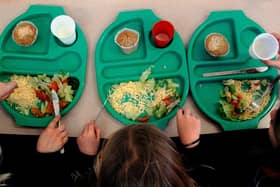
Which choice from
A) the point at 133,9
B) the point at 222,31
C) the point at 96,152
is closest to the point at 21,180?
the point at 96,152

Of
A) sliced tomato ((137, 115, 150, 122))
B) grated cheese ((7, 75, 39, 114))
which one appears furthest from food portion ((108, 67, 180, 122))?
grated cheese ((7, 75, 39, 114))

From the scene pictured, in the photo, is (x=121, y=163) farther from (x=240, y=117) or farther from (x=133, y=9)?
(x=133, y=9)

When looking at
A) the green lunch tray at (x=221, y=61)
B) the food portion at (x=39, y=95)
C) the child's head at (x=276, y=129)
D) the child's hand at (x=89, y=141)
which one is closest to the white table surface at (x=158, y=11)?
the green lunch tray at (x=221, y=61)

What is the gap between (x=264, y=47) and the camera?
104 centimetres

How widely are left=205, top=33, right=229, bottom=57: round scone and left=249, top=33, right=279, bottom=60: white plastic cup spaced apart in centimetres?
8

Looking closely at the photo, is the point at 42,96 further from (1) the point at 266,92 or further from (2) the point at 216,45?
→ (1) the point at 266,92

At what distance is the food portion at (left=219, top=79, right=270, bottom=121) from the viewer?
1.03 metres

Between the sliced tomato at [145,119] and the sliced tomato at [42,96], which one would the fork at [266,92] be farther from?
the sliced tomato at [42,96]

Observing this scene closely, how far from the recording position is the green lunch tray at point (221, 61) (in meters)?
1.03

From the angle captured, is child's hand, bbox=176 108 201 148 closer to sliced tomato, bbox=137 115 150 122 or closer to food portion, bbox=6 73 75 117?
sliced tomato, bbox=137 115 150 122

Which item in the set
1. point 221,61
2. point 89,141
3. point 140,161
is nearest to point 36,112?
point 89,141

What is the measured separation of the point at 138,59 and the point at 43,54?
299 mm

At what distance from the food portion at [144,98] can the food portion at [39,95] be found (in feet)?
0.45

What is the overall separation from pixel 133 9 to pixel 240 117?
0.48 m
